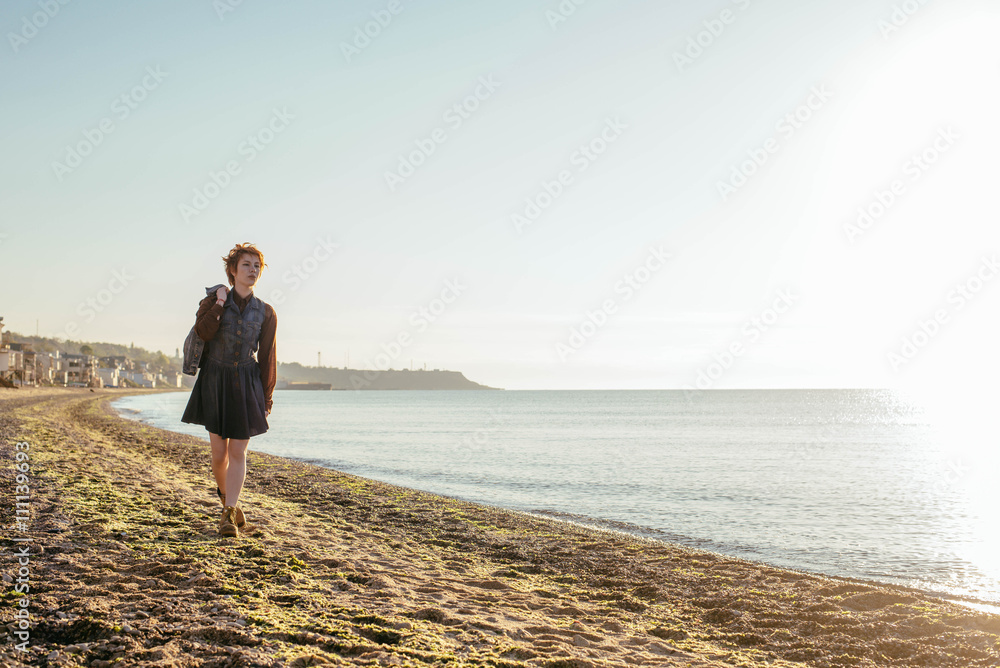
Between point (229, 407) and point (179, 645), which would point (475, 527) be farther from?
point (179, 645)

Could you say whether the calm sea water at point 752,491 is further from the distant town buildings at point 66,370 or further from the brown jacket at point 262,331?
the distant town buildings at point 66,370

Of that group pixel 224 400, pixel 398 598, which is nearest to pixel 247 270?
pixel 224 400

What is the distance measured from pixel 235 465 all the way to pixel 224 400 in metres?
0.65

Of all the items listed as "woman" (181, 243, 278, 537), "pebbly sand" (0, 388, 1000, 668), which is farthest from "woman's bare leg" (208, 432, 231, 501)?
"pebbly sand" (0, 388, 1000, 668)

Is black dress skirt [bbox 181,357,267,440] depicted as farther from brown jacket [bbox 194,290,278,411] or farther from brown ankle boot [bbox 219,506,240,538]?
brown ankle boot [bbox 219,506,240,538]

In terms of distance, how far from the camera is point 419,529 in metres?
8.73

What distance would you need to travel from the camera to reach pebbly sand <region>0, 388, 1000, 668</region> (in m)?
3.56

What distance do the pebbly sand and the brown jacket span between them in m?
1.53

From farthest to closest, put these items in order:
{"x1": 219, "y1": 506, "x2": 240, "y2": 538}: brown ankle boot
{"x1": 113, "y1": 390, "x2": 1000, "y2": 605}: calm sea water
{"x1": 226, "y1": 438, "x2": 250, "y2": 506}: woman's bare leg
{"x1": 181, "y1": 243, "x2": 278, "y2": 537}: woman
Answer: {"x1": 113, "y1": 390, "x2": 1000, "y2": 605}: calm sea water
{"x1": 219, "y1": 506, "x2": 240, "y2": 538}: brown ankle boot
{"x1": 226, "y1": 438, "x2": 250, "y2": 506}: woman's bare leg
{"x1": 181, "y1": 243, "x2": 278, "y2": 537}: woman

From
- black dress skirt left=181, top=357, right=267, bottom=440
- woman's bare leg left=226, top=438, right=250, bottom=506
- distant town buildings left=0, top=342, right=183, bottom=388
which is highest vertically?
black dress skirt left=181, top=357, right=267, bottom=440

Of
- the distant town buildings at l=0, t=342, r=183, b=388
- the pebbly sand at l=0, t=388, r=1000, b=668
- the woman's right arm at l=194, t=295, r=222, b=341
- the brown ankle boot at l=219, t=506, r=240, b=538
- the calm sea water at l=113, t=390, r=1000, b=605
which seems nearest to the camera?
the pebbly sand at l=0, t=388, r=1000, b=668

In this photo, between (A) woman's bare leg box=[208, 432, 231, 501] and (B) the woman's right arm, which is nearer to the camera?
(B) the woman's right arm

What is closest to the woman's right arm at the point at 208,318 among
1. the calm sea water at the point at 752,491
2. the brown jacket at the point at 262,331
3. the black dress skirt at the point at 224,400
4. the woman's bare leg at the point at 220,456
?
the brown jacket at the point at 262,331

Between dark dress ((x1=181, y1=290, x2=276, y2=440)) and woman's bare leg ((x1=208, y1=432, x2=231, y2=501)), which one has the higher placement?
dark dress ((x1=181, y1=290, x2=276, y2=440))
